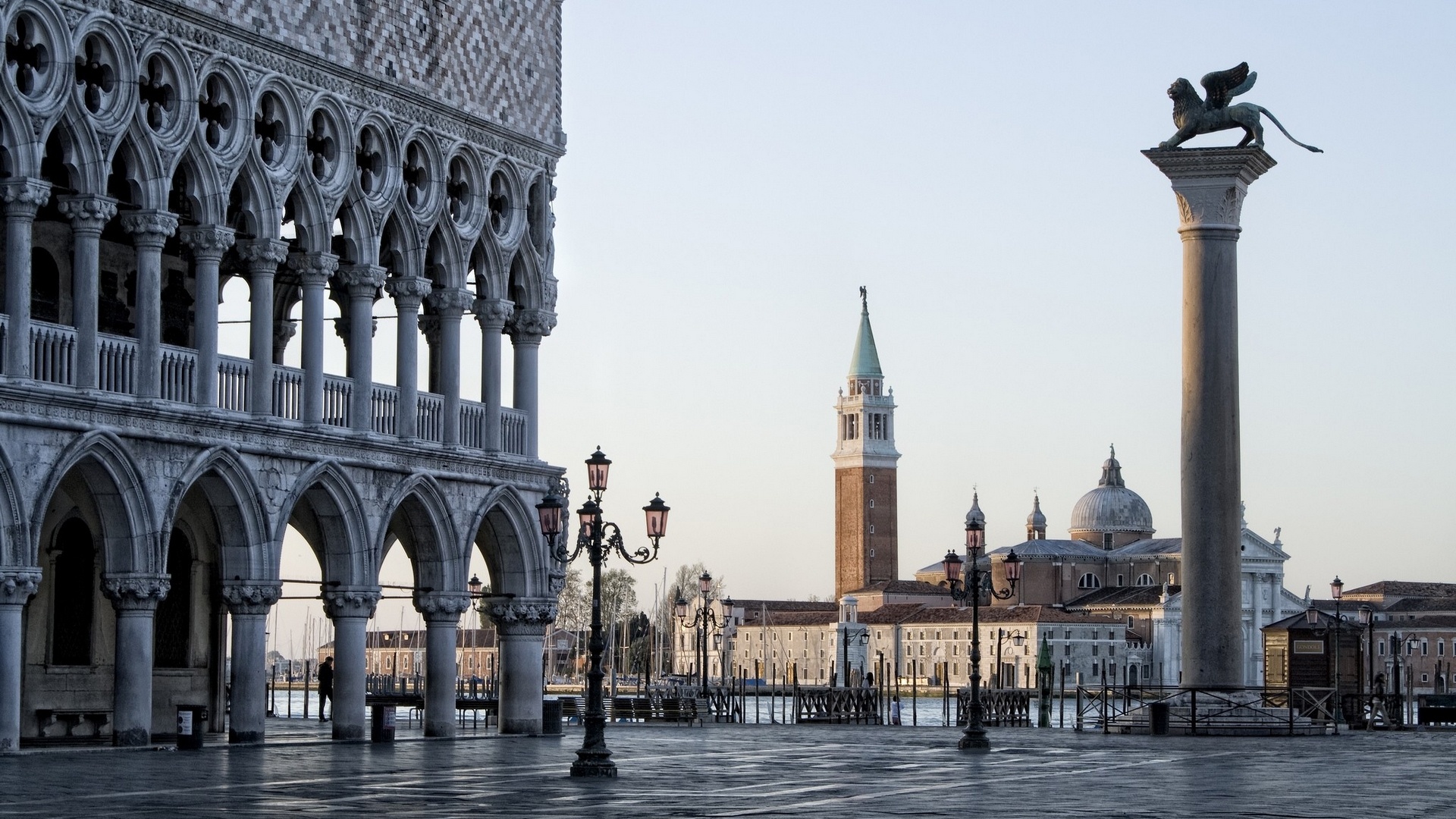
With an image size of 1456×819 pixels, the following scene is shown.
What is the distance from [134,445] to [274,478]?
273 cm

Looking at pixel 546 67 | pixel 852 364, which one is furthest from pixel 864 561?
pixel 546 67

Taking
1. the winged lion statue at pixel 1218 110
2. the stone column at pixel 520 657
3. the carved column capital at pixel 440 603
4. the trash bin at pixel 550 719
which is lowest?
the trash bin at pixel 550 719

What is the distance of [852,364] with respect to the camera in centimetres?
19962

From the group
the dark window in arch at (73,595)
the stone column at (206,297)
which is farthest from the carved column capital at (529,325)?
the dark window in arch at (73,595)

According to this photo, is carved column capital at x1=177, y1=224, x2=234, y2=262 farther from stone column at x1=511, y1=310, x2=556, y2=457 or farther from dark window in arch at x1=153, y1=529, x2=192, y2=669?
stone column at x1=511, y1=310, x2=556, y2=457

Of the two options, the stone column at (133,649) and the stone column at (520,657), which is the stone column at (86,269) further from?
the stone column at (520,657)

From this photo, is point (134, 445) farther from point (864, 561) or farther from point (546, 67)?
point (864, 561)

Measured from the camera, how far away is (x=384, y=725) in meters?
32.6

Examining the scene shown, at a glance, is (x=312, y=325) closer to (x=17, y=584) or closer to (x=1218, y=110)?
(x=17, y=584)

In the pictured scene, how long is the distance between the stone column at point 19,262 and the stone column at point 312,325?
4929mm

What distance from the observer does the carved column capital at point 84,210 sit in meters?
28.6

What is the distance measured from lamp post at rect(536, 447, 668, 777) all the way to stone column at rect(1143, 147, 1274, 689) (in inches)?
409

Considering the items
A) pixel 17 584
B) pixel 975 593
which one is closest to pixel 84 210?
pixel 17 584

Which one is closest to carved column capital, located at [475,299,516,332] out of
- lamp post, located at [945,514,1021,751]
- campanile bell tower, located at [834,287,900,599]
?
lamp post, located at [945,514,1021,751]
